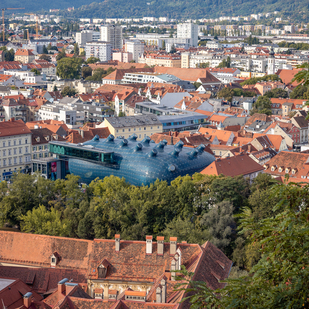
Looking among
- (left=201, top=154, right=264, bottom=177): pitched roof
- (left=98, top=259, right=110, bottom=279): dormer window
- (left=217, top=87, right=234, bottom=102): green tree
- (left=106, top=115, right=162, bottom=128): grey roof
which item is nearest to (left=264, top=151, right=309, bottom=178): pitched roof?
(left=201, top=154, right=264, bottom=177): pitched roof

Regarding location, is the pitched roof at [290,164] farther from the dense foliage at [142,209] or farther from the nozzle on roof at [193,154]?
the dense foliage at [142,209]

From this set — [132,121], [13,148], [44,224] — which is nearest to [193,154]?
[132,121]

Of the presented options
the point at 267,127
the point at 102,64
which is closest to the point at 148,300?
the point at 267,127

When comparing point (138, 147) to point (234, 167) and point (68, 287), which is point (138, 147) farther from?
point (68, 287)

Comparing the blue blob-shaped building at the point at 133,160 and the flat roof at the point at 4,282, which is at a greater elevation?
the flat roof at the point at 4,282

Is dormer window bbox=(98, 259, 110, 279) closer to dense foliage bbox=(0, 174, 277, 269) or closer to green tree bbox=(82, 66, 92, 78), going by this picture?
dense foliage bbox=(0, 174, 277, 269)

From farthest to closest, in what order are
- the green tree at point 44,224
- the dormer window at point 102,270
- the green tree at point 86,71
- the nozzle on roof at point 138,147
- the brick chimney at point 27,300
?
the green tree at point 86,71
the nozzle on roof at point 138,147
the green tree at point 44,224
the dormer window at point 102,270
the brick chimney at point 27,300

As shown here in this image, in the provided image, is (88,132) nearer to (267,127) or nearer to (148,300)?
(267,127)

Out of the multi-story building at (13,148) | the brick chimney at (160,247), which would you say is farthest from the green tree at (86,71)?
the brick chimney at (160,247)
